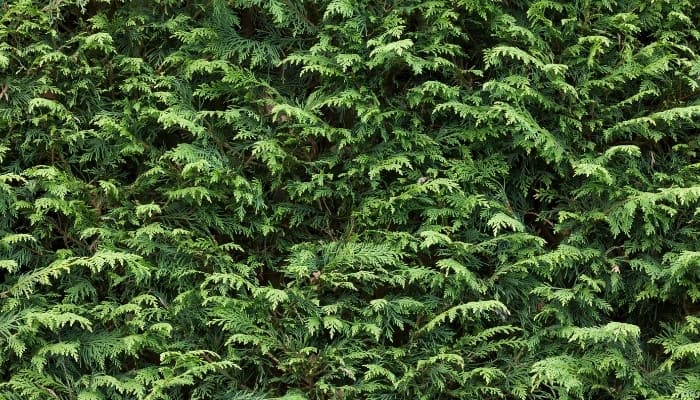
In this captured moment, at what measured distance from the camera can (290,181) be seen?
318cm

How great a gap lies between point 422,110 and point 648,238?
1.38m

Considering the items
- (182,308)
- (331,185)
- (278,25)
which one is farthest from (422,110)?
(182,308)

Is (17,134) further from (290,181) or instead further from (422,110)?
(422,110)

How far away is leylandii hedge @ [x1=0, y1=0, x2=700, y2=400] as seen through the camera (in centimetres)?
293

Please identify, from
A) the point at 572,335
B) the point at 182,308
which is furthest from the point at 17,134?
the point at 572,335

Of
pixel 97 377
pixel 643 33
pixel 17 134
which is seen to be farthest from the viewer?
pixel 643 33

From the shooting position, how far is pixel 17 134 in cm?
309

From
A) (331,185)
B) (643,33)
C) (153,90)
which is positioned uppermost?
(643,33)

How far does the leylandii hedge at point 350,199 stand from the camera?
9.62 feet

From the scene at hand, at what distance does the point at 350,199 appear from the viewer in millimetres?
3223

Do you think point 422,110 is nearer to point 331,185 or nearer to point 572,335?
point 331,185

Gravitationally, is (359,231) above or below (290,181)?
below

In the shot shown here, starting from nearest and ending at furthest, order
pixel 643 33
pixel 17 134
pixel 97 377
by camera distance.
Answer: pixel 97 377
pixel 17 134
pixel 643 33

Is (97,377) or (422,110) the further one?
(422,110)
